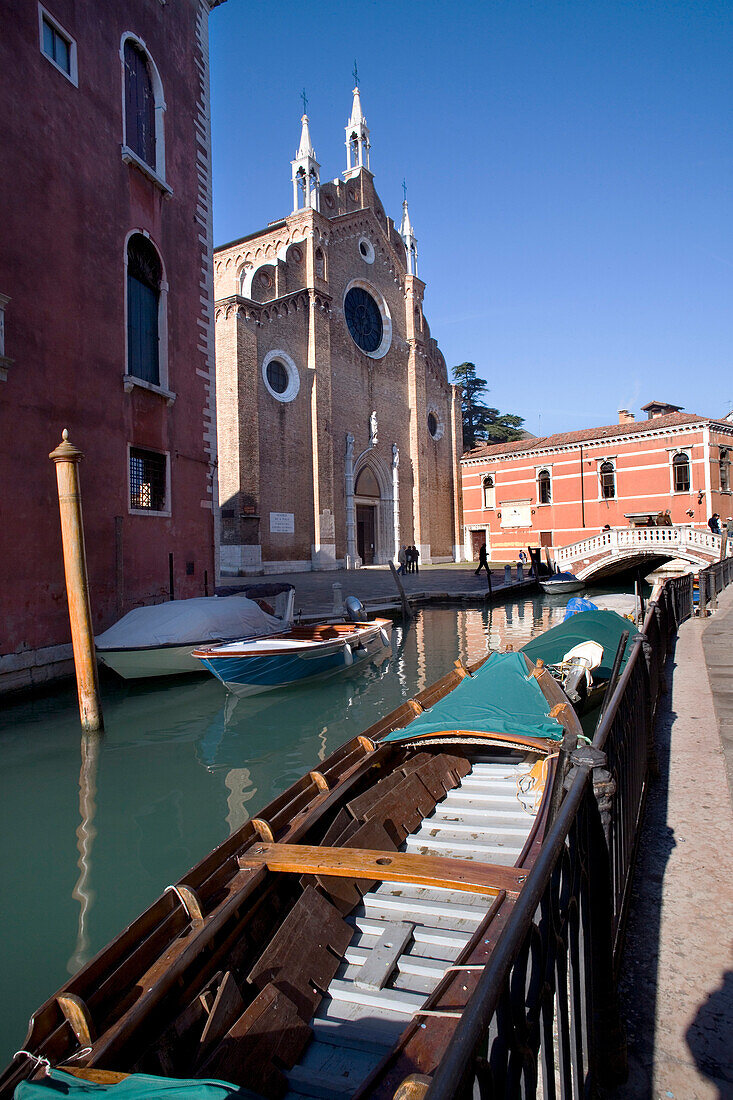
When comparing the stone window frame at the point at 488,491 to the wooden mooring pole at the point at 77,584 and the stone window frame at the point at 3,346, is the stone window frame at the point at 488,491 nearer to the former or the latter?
the stone window frame at the point at 3,346

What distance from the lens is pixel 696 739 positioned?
4.58 meters

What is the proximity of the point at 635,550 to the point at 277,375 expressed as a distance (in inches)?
618

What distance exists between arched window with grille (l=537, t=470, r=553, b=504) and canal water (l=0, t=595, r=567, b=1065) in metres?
24.6

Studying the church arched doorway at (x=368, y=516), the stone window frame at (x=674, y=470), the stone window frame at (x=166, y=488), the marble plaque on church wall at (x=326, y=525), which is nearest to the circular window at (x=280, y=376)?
the marble plaque on church wall at (x=326, y=525)

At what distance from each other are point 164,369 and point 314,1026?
1159cm

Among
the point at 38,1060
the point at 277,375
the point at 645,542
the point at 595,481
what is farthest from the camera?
the point at 595,481

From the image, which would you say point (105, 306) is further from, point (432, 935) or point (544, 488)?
point (544, 488)

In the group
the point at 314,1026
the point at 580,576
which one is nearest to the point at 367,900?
the point at 314,1026

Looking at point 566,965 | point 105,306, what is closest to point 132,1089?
point 566,965

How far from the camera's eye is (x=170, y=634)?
31.6 feet

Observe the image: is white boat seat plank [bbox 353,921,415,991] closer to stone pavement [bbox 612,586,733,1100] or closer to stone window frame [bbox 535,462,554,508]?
stone pavement [bbox 612,586,733,1100]

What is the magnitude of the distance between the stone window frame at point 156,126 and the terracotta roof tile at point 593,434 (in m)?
24.4

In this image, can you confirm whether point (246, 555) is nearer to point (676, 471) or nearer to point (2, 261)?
point (2, 261)

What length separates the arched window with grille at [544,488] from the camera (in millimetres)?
34219
